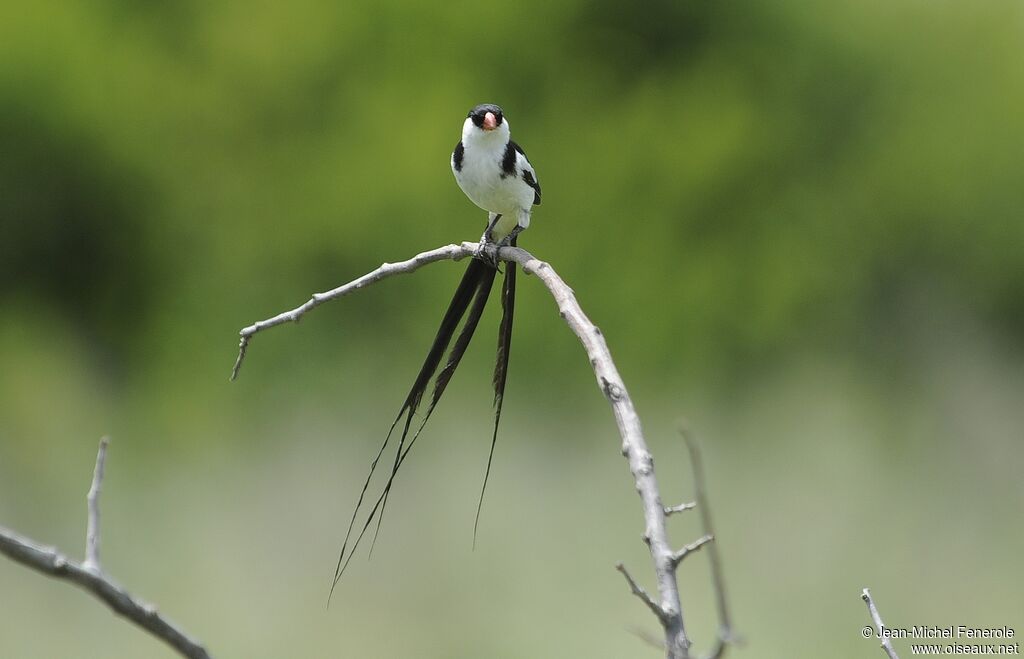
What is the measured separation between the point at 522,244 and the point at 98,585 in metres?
3.77

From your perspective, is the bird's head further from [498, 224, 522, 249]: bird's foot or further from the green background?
the green background

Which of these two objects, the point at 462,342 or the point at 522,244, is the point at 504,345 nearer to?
the point at 462,342

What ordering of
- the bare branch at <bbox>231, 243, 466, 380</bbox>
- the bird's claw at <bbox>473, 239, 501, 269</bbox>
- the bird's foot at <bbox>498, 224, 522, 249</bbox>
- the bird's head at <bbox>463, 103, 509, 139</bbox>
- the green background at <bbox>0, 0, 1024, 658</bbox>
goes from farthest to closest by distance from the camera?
the green background at <bbox>0, 0, 1024, 658</bbox>, the bird's foot at <bbox>498, 224, 522, 249</bbox>, the bird's head at <bbox>463, 103, 509, 139</bbox>, the bird's claw at <bbox>473, 239, 501, 269</bbox>, the bare branch at <bbox>231, 243, 466, 380</bbox>

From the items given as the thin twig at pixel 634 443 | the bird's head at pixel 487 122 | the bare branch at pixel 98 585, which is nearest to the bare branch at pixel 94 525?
the bare branch at pixel 98 585

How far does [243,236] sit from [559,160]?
1.44 metres

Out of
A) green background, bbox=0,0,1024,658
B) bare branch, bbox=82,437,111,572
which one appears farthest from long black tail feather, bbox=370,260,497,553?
green background, bbox=0,0,1024,658

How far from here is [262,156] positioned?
192 inches

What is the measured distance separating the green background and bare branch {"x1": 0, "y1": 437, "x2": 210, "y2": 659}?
3.07 metres

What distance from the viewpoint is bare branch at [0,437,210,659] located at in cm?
53

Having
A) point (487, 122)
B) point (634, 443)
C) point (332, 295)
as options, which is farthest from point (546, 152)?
point (634, 443)

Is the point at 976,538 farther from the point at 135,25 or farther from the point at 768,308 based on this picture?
the point at 135,25

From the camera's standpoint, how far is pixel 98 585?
0.56 metres

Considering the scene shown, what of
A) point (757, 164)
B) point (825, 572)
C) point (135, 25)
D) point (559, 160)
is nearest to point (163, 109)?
point (135, 25)

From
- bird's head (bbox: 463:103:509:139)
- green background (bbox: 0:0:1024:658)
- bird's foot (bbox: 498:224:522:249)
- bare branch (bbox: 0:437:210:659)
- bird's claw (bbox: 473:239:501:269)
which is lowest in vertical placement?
bare branch (bbox: 0:437:210:659)
